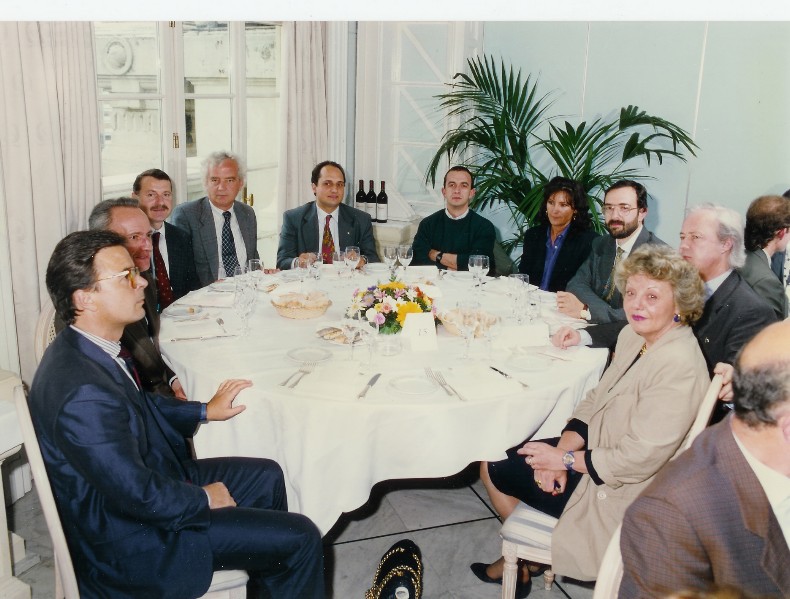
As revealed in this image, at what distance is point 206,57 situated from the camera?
191 inches

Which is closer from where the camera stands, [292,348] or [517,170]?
[292,348]

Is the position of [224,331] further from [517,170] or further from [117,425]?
[517,170]

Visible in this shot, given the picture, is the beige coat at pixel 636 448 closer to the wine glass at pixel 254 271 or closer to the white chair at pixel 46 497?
the white chair at pixel 46 497

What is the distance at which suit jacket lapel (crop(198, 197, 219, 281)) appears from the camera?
4.16 meters

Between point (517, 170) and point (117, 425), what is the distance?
438 cm

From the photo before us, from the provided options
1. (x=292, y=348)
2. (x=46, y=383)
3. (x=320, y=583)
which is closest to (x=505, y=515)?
(x=320, y=583)

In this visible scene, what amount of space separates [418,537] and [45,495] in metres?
1.64

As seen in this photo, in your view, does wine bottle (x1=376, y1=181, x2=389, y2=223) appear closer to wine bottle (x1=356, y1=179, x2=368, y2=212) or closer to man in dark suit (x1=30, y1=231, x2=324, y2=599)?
wine bottle (x1=356, y1=179, x2=368, y2=212)

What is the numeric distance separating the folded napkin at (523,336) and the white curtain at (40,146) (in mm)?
2144

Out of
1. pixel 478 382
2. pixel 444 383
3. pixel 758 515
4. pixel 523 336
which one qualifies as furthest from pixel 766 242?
pixel 758 515

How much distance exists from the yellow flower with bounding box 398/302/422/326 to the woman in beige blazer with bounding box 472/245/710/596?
2.16 ft

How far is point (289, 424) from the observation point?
2.25m

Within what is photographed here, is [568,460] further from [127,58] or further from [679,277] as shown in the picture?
[127,58]

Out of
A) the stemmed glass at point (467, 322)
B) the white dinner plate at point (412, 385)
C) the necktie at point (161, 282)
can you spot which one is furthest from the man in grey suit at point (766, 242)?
the necktie at point (161, 282)
